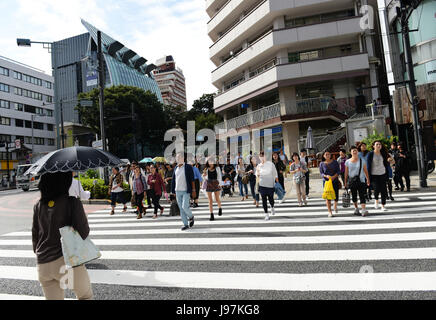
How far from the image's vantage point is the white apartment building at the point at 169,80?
374 feet

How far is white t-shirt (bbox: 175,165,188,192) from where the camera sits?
277 inches

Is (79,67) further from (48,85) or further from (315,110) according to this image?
(315,110)

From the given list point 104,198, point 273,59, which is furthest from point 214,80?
point 104,198

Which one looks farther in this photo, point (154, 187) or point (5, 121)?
point (5, 121)

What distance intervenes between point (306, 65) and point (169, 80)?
10010 centimetres

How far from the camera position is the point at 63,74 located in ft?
235

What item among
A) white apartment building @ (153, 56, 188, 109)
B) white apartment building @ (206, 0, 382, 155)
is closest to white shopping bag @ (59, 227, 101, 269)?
white apartment building @ (206, 0, 382, 155)

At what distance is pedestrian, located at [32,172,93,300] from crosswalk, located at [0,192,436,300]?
3.11 feet

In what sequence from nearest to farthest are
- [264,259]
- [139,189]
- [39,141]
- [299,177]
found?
1. [264,259]
2. [299,177]
3. [139,189]
4. [39,141]

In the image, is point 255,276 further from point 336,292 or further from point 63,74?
point 63,74

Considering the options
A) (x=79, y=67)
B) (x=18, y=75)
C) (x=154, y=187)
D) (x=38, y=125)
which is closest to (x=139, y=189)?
(x=154, y=187)

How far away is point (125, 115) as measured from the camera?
138 feet

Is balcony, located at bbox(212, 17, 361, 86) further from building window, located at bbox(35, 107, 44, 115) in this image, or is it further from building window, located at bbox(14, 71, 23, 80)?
building window, located at bbox(35, 107, 44, 115)

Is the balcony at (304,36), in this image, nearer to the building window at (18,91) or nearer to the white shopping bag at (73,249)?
the white shopping bag at (73,249)
